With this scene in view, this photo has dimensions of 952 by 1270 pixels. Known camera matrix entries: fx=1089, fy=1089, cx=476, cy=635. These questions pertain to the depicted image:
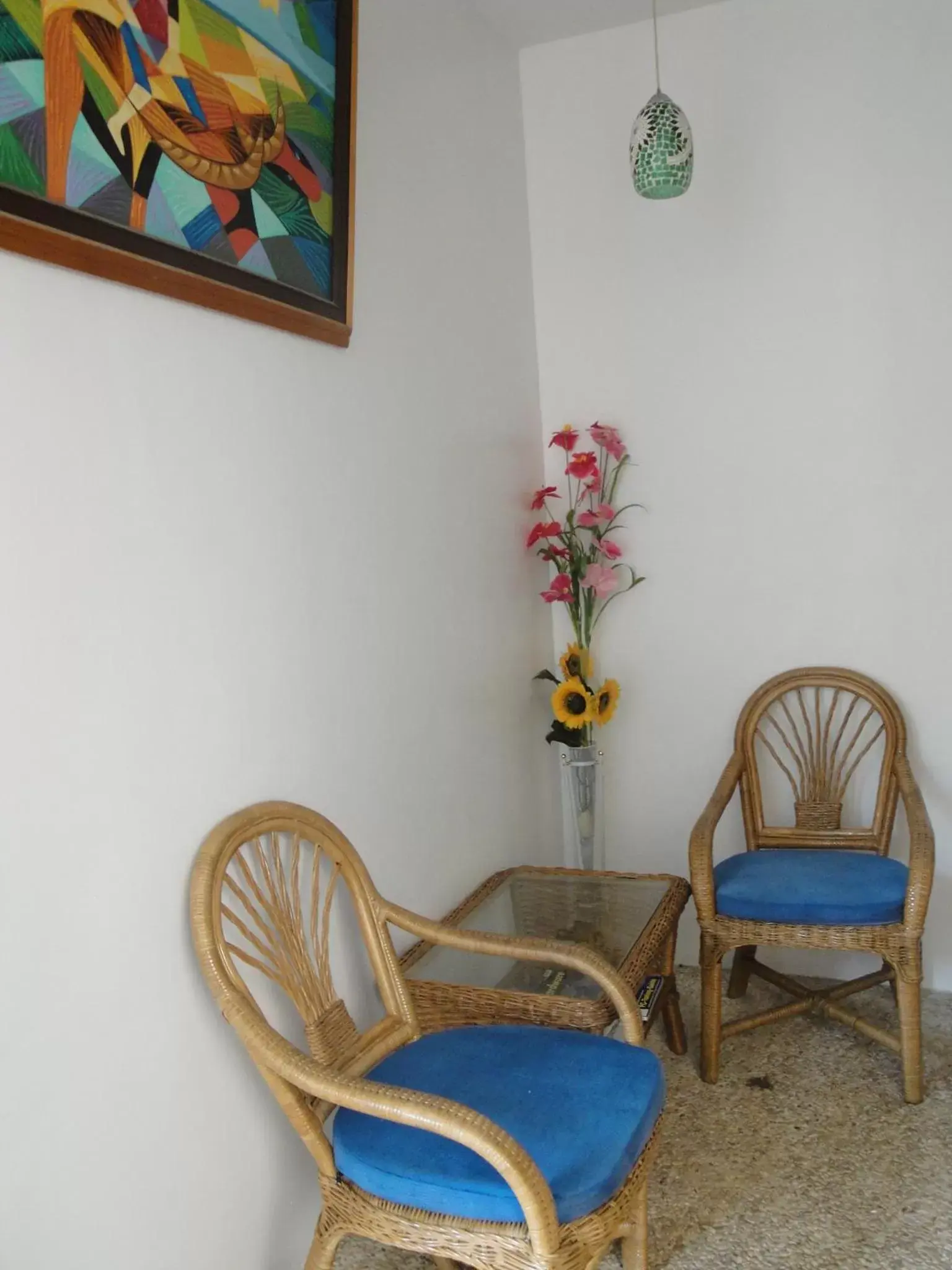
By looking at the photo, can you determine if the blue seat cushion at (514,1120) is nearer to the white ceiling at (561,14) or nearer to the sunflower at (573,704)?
the sunflower at (573,704)

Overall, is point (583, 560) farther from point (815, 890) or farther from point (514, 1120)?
point (514, 1120)

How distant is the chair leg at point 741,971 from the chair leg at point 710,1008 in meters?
0.41

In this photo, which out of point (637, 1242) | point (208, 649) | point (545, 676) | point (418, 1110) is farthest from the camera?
point (545, 676)

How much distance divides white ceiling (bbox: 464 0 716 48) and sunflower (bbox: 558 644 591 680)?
1.70 m

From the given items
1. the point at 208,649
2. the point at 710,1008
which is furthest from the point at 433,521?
the point at 710,1008

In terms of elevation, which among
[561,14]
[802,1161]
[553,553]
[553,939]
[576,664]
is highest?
[561,14]

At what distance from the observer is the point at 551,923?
2461 millimetres

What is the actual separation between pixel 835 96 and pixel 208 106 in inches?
74.2

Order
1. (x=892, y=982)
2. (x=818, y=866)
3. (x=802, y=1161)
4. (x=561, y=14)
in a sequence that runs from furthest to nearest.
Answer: (x=561, y=14)
(x=892, y=982)
(x=818, y=866)
(x=802, y=1161)

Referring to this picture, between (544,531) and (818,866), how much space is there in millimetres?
1119

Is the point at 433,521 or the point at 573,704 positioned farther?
the point at 573,704

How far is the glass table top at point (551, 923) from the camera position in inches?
84.0

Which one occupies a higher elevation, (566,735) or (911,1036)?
(566,735)

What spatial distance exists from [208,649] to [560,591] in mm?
1471
